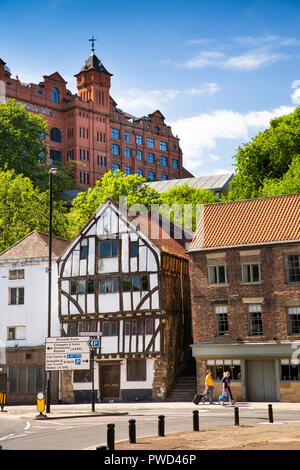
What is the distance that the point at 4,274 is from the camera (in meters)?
42.3

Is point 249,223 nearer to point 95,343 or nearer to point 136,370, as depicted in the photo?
point 136,370

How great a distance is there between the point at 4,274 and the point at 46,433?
23180 mm

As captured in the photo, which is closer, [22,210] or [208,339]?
[208,339]

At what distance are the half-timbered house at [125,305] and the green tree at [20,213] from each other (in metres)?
14.8

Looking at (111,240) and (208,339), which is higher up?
(111,240)

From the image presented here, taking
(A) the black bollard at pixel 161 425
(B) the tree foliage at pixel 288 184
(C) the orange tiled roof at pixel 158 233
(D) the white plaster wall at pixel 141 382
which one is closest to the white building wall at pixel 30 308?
(D) the white plaster wall at pixel 141 382

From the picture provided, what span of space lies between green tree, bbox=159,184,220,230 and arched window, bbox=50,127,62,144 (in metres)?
40.2

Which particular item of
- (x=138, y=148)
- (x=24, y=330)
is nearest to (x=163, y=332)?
(x=24, y=330)

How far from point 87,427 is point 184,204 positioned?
4751 centimetres

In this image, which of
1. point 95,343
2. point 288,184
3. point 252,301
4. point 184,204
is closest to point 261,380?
point 252,301

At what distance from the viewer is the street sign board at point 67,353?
29219 mm

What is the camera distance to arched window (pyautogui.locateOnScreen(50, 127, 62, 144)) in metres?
110

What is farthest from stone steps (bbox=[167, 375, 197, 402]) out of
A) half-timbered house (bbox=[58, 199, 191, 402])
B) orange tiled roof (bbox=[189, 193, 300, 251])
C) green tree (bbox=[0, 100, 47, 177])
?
green tree (bbox=[0, 100, 47, 177])

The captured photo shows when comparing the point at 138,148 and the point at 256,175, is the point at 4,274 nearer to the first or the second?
the point at 256,175
